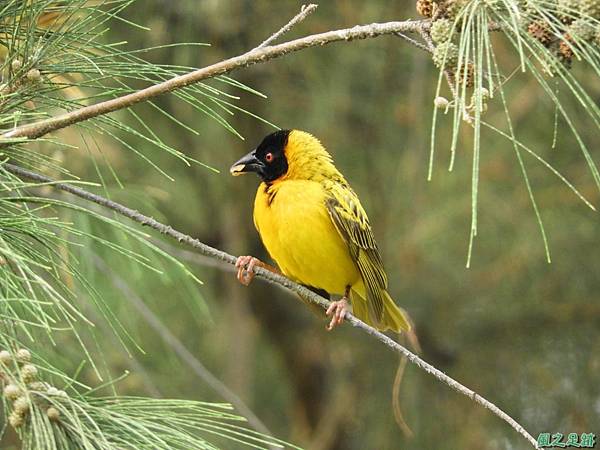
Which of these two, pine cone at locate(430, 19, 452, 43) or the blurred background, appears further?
the blurred background

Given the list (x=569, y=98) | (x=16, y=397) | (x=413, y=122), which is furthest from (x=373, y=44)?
(x=16, y=397)

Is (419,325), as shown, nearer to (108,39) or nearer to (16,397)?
(108,39)

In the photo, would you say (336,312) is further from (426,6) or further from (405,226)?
(405,226)

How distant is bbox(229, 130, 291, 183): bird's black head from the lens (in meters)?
3.64

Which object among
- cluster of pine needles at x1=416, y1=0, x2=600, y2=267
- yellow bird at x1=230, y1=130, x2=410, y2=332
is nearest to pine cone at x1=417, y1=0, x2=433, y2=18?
cluster of pine needles at x1=416, y1=0, x2=600, y2=267

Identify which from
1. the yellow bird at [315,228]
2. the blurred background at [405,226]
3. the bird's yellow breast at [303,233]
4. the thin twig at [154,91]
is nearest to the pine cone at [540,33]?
the thin twig at [154,91]

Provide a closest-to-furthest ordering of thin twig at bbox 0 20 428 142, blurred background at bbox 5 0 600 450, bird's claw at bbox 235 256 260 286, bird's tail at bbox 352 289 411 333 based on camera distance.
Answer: thin twig at bbox 0 20 428 142, bird's claw at bbox 235 256 260 286, bird's tail at bbox 352 289 411 333, blurred background at bbox 5 0 600 450

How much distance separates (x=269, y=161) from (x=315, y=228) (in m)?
0.40

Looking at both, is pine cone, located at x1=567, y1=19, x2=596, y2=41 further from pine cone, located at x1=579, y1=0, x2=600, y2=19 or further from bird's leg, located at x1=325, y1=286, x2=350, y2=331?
bird's leg, located at x1=325, y1=286, x2=350, y2=331

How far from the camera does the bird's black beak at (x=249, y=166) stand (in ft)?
12.1

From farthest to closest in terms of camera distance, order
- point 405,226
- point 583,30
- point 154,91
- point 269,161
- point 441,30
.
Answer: point 405,226, point 269,161, point 154,91, point 441,30, point 583,30

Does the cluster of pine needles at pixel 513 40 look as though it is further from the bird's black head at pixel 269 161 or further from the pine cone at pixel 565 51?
the bird's black head at pixel 269 161

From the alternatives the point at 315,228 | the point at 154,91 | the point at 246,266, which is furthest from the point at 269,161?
the point at 154,91

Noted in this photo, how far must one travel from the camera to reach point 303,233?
3.38 m
